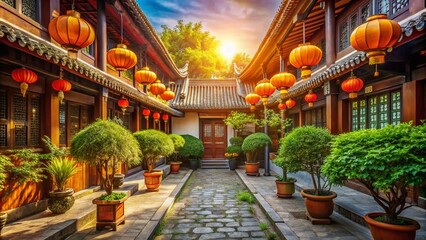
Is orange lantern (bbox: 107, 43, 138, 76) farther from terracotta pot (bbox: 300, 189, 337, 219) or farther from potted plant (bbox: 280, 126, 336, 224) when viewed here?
terracotta pot (bbox: 300, 189, 337, 219)

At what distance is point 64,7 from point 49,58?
13.2ft

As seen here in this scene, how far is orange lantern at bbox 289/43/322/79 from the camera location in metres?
5.58

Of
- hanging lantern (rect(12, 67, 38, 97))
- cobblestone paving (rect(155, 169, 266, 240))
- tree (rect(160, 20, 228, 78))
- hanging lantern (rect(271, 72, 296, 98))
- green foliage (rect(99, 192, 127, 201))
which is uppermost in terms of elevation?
tree (rect(160, 20, 228, 78))

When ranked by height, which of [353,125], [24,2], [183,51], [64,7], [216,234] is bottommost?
[216,234]

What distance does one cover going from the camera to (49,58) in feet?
13.4

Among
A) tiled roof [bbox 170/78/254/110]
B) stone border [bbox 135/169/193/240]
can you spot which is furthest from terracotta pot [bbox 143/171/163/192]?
tiled roof [bbox 170/78/254/110]

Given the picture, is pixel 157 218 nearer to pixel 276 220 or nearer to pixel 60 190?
pixel 60 190

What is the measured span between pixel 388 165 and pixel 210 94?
50.6 feet

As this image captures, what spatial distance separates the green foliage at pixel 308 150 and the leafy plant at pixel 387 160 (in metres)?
1.49

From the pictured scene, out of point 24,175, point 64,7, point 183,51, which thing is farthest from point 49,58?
point 183,51

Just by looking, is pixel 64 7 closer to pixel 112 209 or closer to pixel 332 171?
pixel 112 209

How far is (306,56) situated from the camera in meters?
5.60

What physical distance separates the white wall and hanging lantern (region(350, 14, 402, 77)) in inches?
518

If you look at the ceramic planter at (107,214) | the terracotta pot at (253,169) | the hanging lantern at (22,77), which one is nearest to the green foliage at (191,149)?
the terracotta pot at (253,169)
